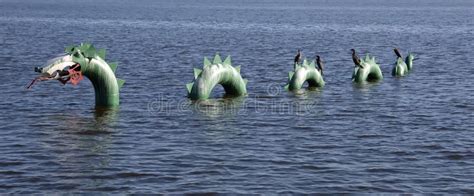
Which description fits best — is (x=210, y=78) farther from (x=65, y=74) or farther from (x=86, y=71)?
(x=65, y=74)

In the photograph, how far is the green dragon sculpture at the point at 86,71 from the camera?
26234 millimetres

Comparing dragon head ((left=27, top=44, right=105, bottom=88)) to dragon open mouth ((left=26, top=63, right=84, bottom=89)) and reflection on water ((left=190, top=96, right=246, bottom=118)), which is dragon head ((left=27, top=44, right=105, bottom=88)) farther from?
reflection on water ((left=190, top=96, right=246, bottom=118))

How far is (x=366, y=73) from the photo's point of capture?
3969cm

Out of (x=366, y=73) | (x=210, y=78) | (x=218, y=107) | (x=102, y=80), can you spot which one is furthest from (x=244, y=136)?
(x=366, y=73)

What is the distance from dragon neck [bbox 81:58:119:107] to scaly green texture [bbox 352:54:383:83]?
14177mm

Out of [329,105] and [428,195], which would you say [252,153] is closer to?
[428,195]

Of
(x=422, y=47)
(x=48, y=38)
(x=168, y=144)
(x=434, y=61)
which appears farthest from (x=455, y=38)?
(x=168, y=144)

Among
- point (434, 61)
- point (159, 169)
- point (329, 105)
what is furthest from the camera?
point (434, 61)

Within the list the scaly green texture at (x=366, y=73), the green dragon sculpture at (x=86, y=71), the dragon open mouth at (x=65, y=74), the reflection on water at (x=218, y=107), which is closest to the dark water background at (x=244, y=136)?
the reflection on water at (x=218, y=107)

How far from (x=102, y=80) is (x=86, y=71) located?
31.4 inches

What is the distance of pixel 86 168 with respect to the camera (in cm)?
2041

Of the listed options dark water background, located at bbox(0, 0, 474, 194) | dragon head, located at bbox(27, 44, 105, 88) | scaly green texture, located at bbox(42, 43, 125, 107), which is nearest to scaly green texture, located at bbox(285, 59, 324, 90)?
dark water background, located at bbox(0, 0, 474, 194)

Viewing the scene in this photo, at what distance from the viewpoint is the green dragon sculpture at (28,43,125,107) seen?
26234mm

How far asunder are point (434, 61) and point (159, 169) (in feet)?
120
